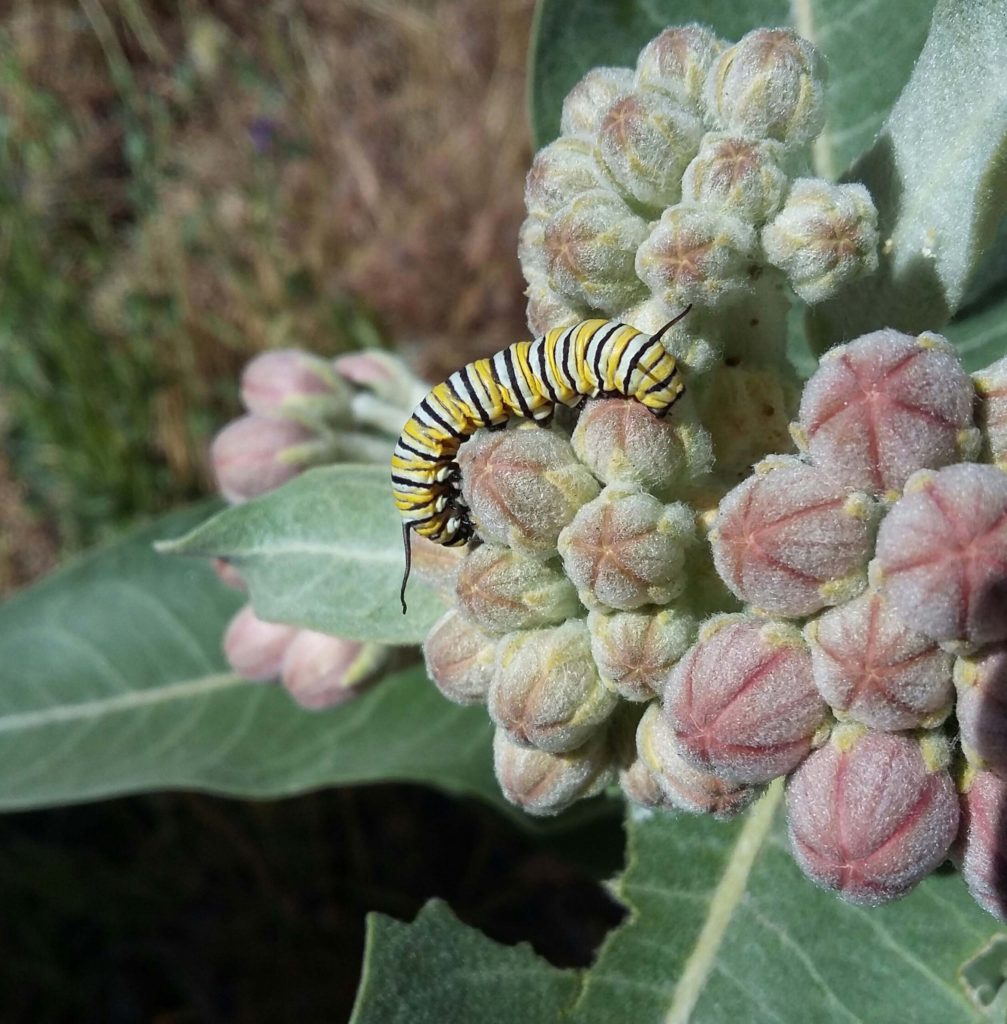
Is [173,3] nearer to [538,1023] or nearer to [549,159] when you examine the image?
[549,159]

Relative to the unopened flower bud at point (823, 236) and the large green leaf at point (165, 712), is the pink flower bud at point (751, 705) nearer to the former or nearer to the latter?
the unopened flower bud at point (823, 236)

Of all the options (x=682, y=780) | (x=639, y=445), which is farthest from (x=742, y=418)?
(x=682, y=780)

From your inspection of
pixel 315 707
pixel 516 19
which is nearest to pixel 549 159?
pixel 315 707

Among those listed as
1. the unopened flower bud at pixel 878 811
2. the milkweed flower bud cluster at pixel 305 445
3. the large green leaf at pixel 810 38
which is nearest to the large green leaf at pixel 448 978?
the milkweed flower bud cluster at pixel 305 445

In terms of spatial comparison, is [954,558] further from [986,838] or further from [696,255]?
[696,255]

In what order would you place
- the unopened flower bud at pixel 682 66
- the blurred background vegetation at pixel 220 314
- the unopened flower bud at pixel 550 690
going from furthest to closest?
the blurred background vegetation at pixel 220 314 → the unopened flower bud at pixel 682 66 → the unopened flower bud at pixel 550 690

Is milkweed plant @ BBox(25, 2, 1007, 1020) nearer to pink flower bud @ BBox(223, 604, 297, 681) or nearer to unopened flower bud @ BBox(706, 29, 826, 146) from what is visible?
unopened flower bud @ BBox(706, 29, 826, 146)
